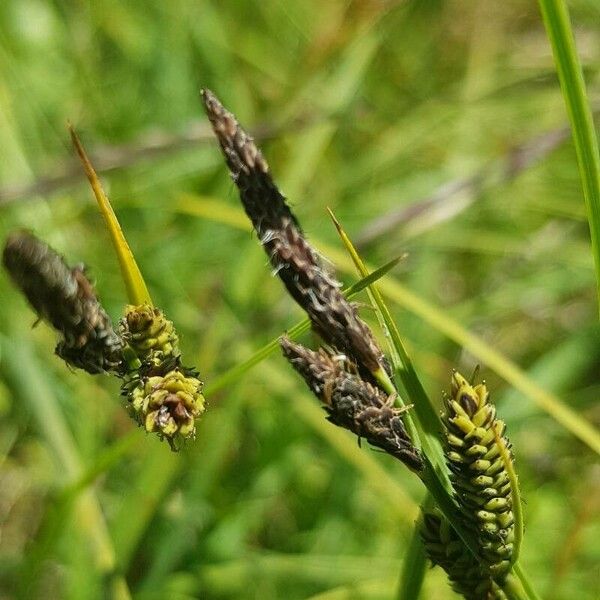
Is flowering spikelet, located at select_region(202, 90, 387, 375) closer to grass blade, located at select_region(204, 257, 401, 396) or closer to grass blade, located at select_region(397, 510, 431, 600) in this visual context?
grass blade, located at select_region(204, 257, 401, 396)

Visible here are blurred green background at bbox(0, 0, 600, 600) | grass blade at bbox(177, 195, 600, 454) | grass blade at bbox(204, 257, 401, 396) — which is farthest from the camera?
blurred green background at bbox(0, 0, 600, 600)

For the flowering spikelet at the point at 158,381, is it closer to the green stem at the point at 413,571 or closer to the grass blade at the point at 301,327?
the grass blade at the point at 301,327

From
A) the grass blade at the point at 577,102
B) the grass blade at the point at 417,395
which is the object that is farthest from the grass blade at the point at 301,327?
the grass blade at the point at 577,102

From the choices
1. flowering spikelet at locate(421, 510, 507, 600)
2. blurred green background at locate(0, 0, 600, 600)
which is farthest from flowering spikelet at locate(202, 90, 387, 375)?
blurred green background at locate(0, 0, 600, 600)

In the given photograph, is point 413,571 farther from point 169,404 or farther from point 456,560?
point 169,404

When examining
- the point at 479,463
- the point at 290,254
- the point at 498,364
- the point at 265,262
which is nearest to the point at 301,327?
the point at 290,254
